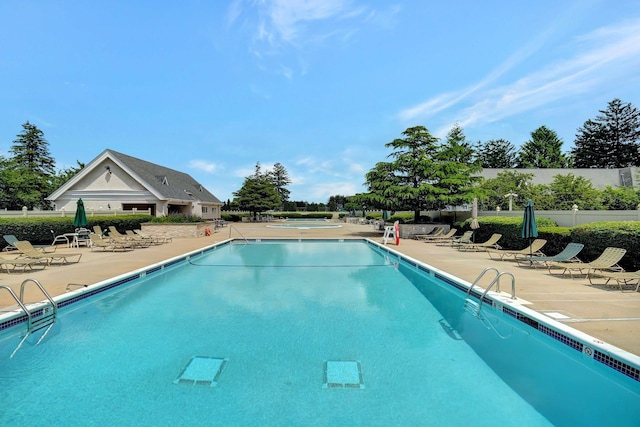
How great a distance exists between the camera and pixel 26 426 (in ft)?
11.0

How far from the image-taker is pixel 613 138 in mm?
52531

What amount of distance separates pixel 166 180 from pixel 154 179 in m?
2.25

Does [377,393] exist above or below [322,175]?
below

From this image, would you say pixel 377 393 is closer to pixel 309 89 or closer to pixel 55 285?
pixel 55 285

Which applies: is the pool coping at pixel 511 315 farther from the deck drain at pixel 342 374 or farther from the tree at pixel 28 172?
the tree at pixel 28 172

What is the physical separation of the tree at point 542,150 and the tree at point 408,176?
39.8m

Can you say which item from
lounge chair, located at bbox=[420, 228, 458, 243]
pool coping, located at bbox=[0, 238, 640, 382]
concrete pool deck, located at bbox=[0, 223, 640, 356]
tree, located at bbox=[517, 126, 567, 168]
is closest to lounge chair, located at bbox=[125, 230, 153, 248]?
concrete pool deck, located at bbox=[0, 223, 640, 356]

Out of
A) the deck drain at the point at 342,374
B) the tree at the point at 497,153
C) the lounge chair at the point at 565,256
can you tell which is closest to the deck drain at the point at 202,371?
the deck drain at the point at 342,374

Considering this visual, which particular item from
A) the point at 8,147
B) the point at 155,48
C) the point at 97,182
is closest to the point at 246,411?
the point at 155,48

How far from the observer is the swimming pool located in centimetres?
361

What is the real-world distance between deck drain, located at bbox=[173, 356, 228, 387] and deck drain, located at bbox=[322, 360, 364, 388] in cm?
133

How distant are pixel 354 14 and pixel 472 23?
191 inches

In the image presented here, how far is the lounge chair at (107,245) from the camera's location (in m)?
14.4

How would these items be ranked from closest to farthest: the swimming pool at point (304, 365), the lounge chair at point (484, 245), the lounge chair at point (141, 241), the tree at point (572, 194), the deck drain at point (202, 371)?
the swimming pool at point (304, 365) < the deck drain at point (202, 371) < the lounge chair at point (484, 245) < the lounge chair at point (141, 241) < the tree at point (572, 194)
